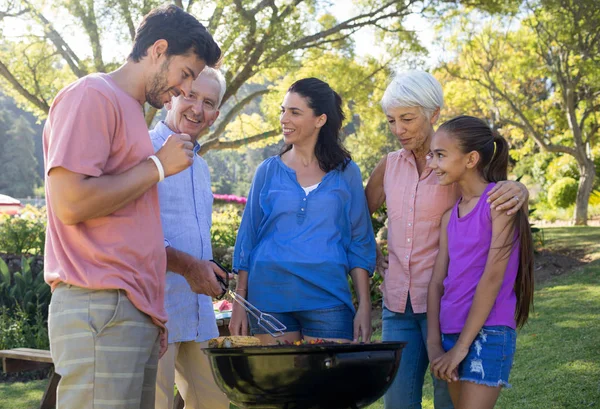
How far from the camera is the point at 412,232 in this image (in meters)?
3.03

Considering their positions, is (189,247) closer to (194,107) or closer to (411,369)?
(194,107)

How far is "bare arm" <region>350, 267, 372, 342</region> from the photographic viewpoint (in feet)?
9.84

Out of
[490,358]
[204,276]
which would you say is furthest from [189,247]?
[490,358]

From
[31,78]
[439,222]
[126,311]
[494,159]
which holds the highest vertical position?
[31,78]

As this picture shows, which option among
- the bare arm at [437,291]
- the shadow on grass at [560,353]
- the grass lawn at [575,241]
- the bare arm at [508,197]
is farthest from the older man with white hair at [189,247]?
the grass lawn at [575,241]

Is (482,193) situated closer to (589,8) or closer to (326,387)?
(326,387)

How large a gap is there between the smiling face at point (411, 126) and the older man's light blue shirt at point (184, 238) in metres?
0.88

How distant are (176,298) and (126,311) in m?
0.90

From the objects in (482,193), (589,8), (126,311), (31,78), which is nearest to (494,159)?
(482,193)

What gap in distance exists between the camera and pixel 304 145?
3260 millimetres

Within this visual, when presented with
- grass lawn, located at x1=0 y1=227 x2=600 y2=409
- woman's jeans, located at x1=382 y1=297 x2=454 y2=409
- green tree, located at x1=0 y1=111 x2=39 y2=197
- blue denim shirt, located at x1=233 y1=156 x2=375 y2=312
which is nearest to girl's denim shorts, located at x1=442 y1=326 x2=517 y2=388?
woman's jeans, located at x1=382 y1=297 x2=454 y2=409

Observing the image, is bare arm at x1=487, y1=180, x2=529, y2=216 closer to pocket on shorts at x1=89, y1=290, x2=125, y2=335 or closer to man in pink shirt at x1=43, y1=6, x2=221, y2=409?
man in pink shirt at x1=43, y1=6, x2=221, y2=409

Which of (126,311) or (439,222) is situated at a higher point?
(439,222)

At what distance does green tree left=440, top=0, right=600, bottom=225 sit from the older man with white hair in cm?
1240
